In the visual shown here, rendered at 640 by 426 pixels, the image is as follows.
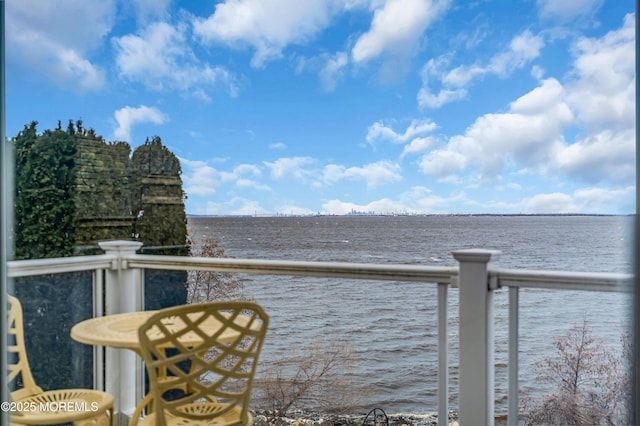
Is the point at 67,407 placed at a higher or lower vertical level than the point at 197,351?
lower

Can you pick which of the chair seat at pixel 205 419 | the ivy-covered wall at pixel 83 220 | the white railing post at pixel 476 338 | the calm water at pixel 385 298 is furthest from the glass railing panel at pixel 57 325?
the white railing post at pixel 476 338

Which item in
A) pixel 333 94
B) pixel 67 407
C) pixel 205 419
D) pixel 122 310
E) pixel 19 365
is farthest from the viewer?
pixel 122 310

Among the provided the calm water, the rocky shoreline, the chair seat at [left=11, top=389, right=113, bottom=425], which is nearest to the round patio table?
the chair seat at [left=11, top=389, right=113, bottom=425]

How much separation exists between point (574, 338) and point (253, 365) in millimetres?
1177

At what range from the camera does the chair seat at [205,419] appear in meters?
1.85

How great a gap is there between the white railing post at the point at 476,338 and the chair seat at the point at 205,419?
0.87 meters

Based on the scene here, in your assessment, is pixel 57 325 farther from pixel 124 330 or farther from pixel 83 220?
pixel 83 220

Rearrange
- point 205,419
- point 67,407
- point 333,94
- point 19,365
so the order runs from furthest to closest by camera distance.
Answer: point 333,94 → point 67,407 → point 205,419 → point 19,365

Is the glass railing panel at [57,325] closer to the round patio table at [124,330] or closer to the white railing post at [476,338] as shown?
the round patio table at [124,330]

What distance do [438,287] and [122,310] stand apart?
4.57 ft

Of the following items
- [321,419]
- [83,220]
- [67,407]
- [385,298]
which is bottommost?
[321,419]

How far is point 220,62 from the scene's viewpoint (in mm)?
2320

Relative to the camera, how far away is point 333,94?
7.44 feet

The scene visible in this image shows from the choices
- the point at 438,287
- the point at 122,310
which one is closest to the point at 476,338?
the point at 438,287
